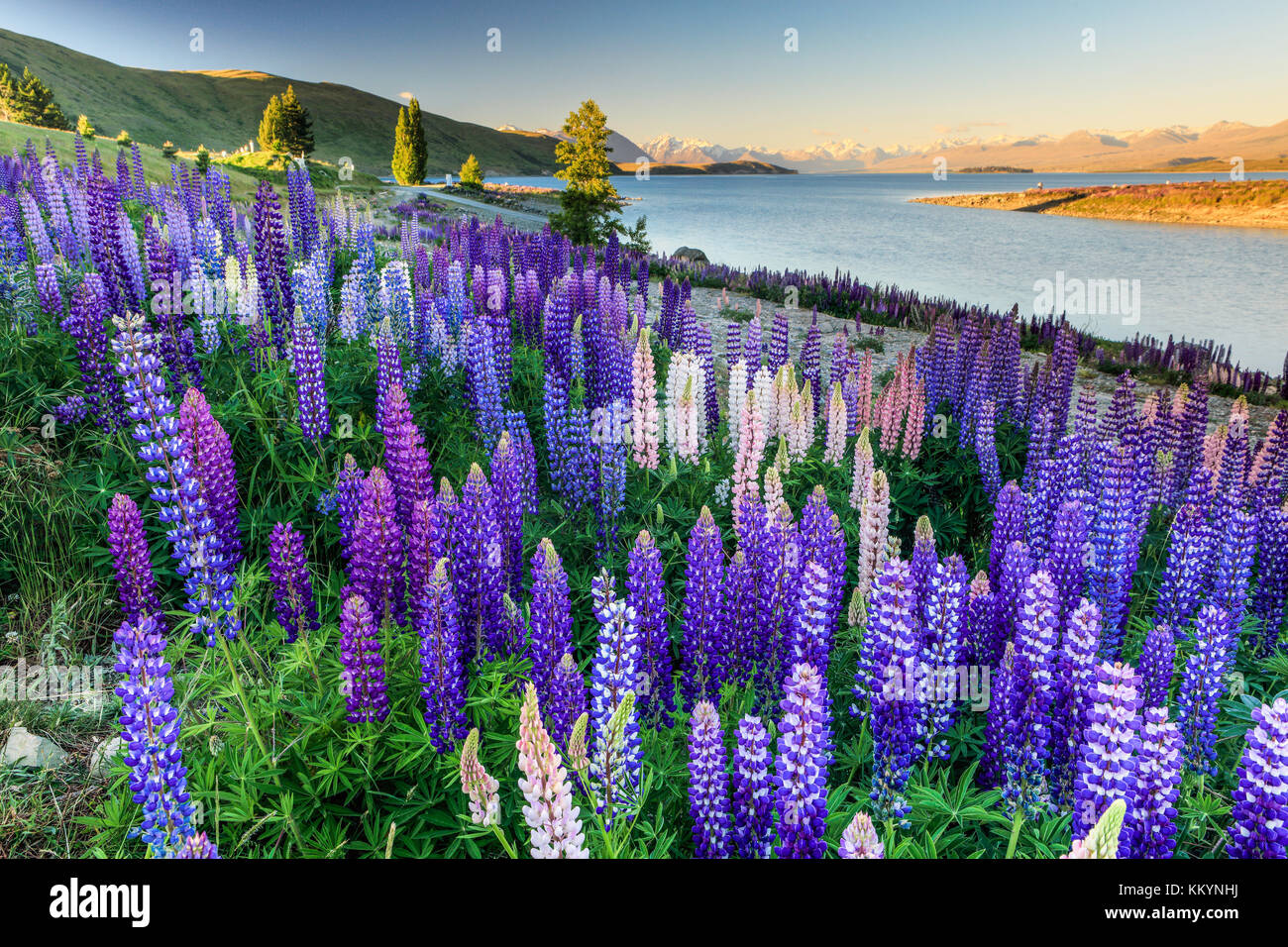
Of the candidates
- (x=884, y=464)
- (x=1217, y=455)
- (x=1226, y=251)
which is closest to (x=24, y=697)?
(x=884, y=464)

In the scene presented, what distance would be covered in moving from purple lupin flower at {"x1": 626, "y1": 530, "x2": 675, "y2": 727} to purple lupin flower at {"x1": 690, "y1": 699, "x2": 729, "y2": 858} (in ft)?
2.39

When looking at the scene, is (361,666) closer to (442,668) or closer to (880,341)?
(442,668)

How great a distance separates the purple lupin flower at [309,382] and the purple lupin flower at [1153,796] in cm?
553

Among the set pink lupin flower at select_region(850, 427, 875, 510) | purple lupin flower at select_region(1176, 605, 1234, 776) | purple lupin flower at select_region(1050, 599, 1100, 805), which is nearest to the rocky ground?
pink lupin flower at select_region(850, 427, 875, 510)

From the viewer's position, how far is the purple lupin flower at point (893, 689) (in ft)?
10.3

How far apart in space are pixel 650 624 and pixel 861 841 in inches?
64.6

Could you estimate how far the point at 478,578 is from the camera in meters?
3.79

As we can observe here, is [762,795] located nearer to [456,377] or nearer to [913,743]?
[913,743]

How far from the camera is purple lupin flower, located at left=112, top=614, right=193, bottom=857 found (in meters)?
2.28

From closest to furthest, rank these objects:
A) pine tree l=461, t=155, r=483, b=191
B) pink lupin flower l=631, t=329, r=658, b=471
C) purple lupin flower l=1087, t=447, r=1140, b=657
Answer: purple lupin flower l=1087, t=447, r=1140, b=657 → pink lupin flower l=631, t=329, r=658, b=471 → pine tree l=461, t=155, r=483, b=191

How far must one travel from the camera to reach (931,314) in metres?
16.7

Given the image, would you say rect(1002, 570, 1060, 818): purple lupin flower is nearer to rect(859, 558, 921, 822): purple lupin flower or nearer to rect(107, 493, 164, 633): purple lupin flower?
rect(859, 558, 921, 822): purple lupin flower

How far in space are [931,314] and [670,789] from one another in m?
15.8

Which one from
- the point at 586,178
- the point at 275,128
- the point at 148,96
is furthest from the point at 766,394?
the point at 148,96
